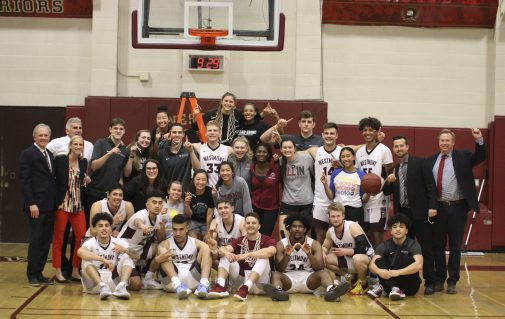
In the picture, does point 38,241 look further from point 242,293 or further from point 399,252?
point 399,252

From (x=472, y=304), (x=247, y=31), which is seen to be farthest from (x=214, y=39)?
(x=472, y=304)

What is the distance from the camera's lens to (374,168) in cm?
948

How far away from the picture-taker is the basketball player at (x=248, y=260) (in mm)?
8500

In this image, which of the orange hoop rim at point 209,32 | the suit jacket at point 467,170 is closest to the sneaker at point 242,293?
the suit jacket at point 467,170

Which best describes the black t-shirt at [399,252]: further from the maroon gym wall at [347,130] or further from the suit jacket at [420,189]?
the maroon gym wall at [347,130]

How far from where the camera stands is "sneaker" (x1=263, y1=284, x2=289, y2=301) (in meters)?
8.26

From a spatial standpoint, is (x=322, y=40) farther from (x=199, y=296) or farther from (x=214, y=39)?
(x=199, y=296)

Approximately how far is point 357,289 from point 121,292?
274 cm

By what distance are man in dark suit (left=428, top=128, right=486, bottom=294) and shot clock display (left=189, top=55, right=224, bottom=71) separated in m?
4.79

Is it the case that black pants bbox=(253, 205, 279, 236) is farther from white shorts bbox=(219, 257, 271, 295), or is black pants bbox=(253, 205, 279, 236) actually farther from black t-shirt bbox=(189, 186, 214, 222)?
white shorts bbox=(219, 257, 271, 295)

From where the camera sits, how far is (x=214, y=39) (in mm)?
10445

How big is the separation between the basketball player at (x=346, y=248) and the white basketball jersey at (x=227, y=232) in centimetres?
108

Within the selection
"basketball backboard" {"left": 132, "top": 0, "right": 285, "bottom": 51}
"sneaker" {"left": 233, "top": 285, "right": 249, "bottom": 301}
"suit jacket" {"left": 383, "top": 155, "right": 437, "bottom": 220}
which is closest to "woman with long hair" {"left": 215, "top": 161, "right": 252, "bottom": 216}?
"sneaker" {"left": 233, "top": 285, "right": 249, "bottom": 301}

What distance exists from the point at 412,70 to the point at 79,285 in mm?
7157
